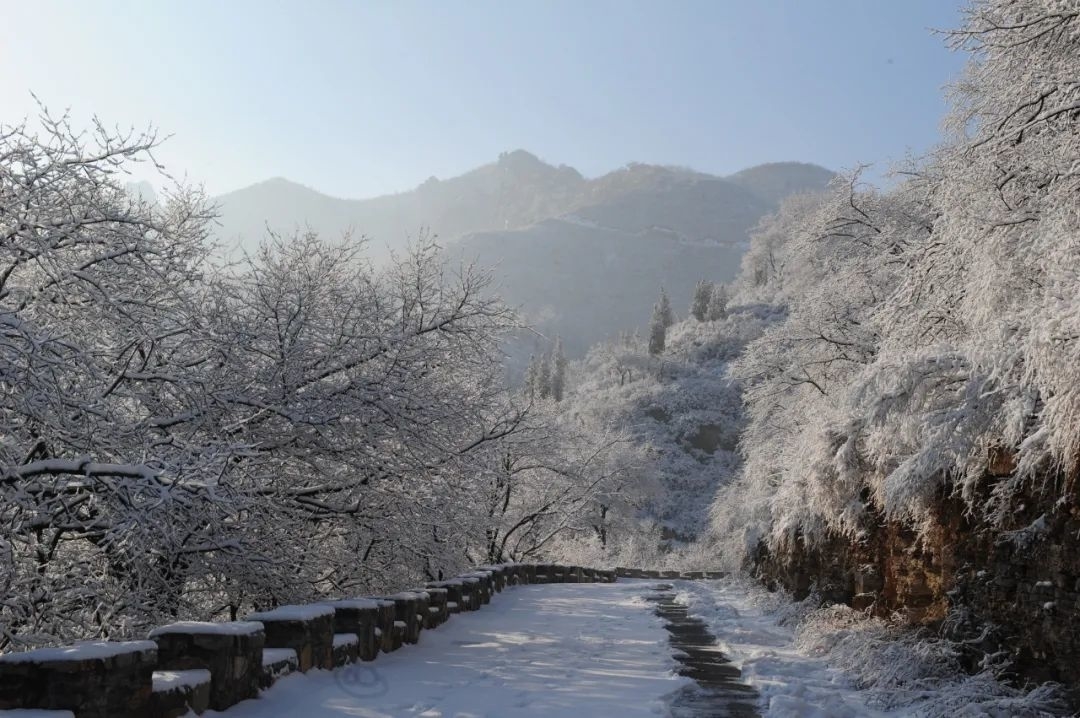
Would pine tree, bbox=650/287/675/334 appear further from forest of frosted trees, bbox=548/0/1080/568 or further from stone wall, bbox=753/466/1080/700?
stone wall, bbox=753/466/1080/700

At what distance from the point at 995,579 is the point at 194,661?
5943 mm

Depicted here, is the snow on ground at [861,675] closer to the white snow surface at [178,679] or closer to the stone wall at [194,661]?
the stone wall at [194,661]

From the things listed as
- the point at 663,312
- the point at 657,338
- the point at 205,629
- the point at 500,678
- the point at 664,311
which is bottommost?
the point at 500,678

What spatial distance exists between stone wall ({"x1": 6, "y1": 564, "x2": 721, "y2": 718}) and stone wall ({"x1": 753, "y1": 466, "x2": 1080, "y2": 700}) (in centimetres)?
530

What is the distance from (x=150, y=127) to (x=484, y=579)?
10382 mm

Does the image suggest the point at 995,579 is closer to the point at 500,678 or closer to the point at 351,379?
the point at 500,678

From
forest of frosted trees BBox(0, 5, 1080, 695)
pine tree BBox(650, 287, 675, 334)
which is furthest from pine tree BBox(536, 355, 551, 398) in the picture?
forest of frosted trees BBox(0, 5, 1080, 695)

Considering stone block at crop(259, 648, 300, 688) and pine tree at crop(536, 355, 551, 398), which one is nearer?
stone block at crop(259, 648, 300, 688)

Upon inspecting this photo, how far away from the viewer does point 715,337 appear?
106 metres

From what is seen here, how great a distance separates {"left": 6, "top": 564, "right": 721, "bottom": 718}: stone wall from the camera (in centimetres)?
392

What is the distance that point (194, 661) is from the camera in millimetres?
5066

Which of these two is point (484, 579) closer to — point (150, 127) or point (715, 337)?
point (150, 127)

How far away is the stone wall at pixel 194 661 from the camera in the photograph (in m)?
3.92

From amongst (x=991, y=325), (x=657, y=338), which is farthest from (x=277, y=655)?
(x=657, y=338)
